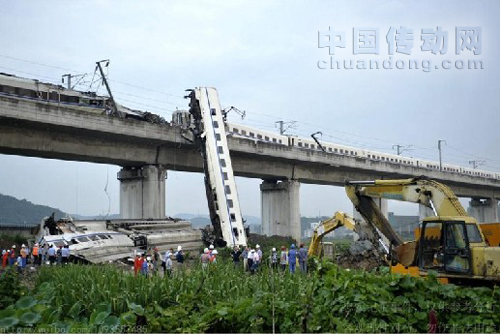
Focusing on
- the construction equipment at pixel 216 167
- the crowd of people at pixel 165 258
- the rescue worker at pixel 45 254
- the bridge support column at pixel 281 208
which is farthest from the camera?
the bridge support column at pixel 281 208

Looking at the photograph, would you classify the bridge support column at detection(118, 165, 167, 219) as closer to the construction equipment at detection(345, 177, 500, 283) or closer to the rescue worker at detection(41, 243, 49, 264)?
the rescue worker at detection(41, 243, 49, 264)

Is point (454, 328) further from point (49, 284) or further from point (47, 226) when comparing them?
point (47, 226)

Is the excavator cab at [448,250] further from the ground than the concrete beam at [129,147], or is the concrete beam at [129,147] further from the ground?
the concrete beam at [129,147]

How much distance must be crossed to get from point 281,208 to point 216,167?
54.0 ft

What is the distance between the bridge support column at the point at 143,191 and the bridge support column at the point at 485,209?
58373mm

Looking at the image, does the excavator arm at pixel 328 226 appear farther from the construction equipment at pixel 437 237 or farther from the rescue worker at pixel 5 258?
the rescue worker at pixel 5 258

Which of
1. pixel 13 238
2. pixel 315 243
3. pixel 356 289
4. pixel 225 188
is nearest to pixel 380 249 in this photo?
pixel 315 243

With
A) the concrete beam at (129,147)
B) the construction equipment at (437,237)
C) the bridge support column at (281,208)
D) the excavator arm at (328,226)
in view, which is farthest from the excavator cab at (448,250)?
the bridge support column at (281,208)

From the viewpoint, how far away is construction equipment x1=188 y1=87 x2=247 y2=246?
30.7 m

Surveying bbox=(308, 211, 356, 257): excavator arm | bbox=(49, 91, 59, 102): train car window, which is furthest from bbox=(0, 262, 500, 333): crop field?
bbox=(49, 91, 59, 102): train car window

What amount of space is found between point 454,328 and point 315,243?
1471cm

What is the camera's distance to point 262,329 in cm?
748

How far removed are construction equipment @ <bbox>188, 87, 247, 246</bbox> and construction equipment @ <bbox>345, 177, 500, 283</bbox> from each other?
13.3m

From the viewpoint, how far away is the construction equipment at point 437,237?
38.5 ft
